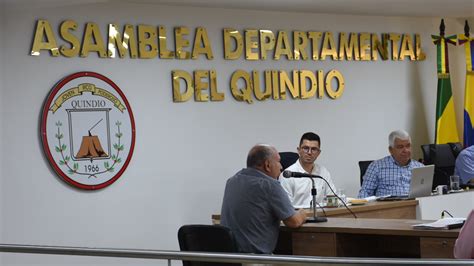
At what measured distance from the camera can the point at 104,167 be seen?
780 centimetres

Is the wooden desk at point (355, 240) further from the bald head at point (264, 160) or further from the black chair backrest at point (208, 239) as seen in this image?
the black chair backrest at point (208, 239)

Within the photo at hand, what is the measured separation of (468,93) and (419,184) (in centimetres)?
352

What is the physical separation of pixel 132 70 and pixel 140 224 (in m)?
1.38

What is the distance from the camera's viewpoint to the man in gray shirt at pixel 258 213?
5.59 meters

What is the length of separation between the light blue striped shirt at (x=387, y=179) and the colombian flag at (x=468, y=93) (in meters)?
2.91

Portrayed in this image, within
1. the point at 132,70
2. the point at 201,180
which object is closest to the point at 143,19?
the point at 132,70

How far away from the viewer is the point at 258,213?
559 cm

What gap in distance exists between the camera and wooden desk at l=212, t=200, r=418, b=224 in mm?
6742

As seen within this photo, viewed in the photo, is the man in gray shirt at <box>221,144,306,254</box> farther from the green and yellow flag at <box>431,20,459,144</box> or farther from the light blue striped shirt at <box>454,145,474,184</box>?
the green and yellow flag at <box>431,20,459,144</box>

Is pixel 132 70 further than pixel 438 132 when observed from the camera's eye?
No

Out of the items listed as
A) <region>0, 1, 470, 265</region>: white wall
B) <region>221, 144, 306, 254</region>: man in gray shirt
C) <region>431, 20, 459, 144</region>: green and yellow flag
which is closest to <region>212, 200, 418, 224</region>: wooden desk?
<region>221, 144, 306, 254</region>: man in gray shirt

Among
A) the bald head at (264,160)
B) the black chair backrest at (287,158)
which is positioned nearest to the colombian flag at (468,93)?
the black chair backrest at (287,158)

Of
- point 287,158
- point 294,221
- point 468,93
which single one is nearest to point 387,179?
point 287,158

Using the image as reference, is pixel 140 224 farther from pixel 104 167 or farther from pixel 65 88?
pixel 65 88
